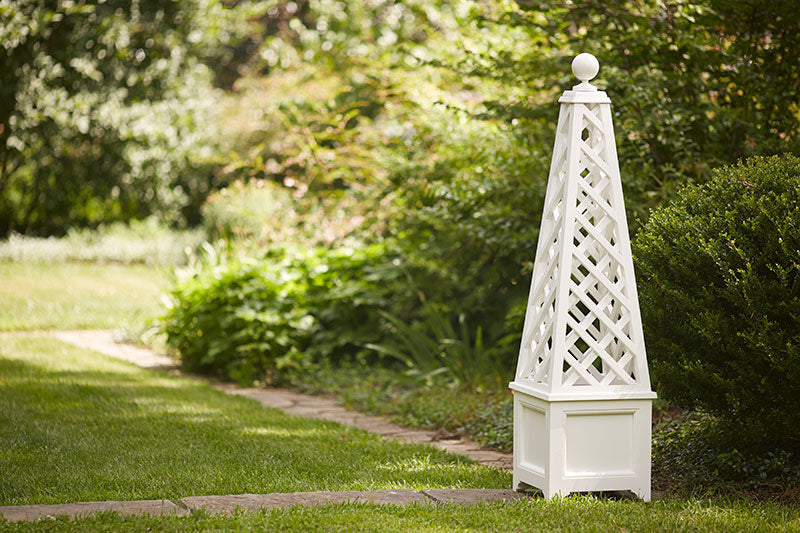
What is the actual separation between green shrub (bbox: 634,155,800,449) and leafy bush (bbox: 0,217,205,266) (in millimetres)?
11747

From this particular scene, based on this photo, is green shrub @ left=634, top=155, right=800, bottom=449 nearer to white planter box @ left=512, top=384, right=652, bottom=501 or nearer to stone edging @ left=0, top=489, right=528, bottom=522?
white planter box @ left=512, top=384, right=652, bottom=501

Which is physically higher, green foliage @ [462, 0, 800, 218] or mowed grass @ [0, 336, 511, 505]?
green foliage @ [462, 0, 800, 218]

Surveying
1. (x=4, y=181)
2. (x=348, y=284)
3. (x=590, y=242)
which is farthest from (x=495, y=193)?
(x=4, y=181)

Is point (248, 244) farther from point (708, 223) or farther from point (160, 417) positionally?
point (708, 223)

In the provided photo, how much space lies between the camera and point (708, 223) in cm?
397

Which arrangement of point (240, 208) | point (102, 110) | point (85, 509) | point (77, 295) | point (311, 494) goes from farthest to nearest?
point (102, 110) < point (240, 208) < point (77, 295) < point (311, 494) < point (85, 509)

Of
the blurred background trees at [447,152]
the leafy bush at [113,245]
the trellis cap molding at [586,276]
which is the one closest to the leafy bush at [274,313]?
the blurred background trees at [447,152]

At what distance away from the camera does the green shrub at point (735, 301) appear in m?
3.69

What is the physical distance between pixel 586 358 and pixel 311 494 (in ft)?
4.44

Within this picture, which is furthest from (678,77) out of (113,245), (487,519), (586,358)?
(113,245)

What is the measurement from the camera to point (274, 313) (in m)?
7.54

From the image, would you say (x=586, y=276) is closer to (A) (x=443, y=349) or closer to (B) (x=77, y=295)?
(A) (x=443, y=349)

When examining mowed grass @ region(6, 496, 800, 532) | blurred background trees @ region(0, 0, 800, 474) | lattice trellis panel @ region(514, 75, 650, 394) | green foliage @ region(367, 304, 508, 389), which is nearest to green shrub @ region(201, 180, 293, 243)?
blurred background trees @ region(0, 0, 800, 474)

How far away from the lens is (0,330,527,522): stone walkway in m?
3.39
